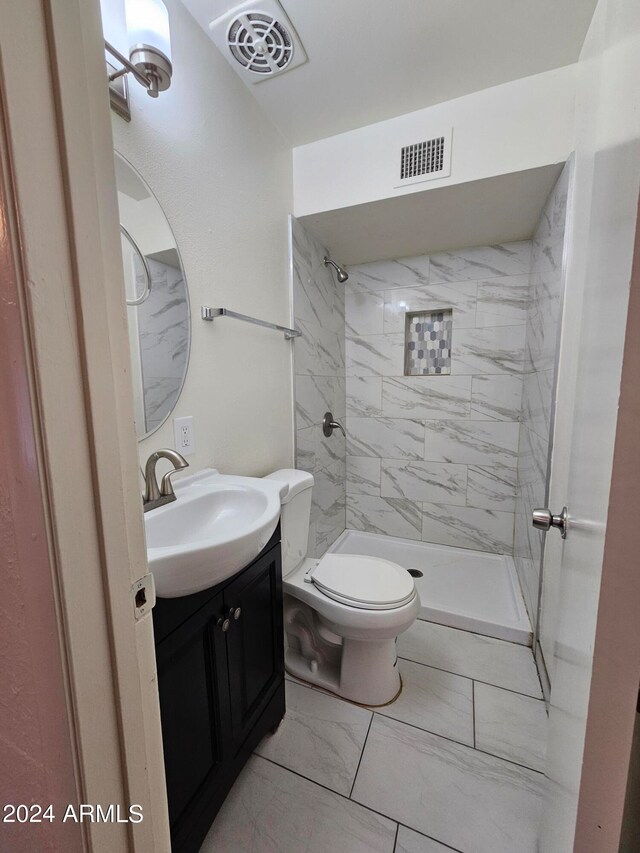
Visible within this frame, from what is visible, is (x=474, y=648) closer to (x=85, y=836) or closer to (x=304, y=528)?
(x=304, y=528)

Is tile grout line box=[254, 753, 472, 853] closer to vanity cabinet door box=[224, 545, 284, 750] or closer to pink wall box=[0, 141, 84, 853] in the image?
vanity cabinet door box=[224, 545, 284, 750]

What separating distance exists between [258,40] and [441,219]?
1079 millimetres

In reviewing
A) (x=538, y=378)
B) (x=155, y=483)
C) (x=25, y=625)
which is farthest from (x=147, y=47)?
(x=538, y=378)

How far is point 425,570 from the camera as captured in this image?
2.21m

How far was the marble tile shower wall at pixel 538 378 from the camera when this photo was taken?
4.84ft

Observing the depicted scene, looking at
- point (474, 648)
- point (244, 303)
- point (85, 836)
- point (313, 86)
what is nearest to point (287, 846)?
point (85, 836)

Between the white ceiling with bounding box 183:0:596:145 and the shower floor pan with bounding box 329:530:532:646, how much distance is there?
2329mm

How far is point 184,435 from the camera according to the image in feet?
3.74

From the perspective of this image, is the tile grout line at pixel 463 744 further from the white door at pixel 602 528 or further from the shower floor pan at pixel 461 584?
the shower floor pan at pixel 461 584

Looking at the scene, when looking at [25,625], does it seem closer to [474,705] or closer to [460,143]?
[474,705]

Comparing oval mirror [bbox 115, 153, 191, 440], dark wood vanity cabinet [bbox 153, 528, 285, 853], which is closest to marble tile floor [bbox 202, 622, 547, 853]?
dark wood vanity cabinet [bbox 153, 528, 285, 853]

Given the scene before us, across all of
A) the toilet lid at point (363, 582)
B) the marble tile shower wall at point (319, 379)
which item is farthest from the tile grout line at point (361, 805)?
the marble tile shower wall at point (319, 379)

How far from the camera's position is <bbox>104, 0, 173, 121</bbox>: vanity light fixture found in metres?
0.81

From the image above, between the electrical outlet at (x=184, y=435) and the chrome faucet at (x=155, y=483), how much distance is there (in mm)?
171
